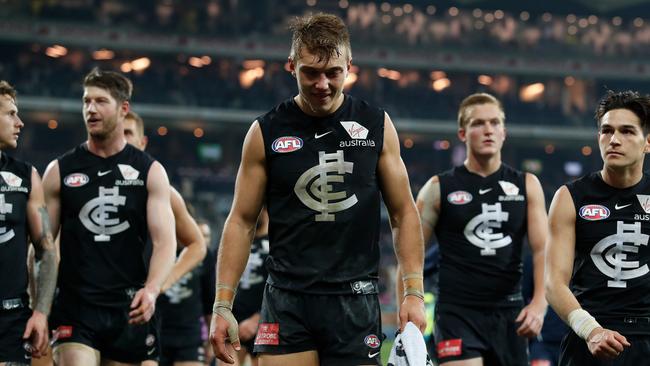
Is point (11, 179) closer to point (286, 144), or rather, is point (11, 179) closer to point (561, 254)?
point (286, 144)

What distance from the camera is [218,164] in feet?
180

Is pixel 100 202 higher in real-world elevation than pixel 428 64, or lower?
lower

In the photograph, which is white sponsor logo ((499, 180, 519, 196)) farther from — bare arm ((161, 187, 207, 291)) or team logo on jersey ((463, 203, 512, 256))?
bare arm ((161, 187, 207, 291))

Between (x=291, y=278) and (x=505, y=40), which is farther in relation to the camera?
(x=505, y=40)

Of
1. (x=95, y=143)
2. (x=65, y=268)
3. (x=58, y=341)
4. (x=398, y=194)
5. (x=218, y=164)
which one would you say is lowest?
(x=58, y=341)

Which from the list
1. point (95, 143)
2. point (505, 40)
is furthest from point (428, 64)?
point (95, 143)

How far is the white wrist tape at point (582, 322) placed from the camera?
19.4 ft

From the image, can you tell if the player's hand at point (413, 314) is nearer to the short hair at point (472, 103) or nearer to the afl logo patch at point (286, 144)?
the afl logo patch at point (286, 144)

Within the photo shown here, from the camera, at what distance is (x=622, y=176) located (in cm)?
642

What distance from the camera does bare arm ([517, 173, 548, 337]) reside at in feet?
25.7

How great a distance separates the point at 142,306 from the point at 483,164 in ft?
10.9

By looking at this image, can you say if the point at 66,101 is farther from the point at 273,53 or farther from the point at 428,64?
the point at 428,64

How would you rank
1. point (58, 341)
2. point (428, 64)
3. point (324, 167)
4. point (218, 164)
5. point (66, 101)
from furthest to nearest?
point (428, 64) → point (218, 164) → point (66, 101) → point (58, 341) → point (324, 167)

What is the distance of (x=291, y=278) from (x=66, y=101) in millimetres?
46624
